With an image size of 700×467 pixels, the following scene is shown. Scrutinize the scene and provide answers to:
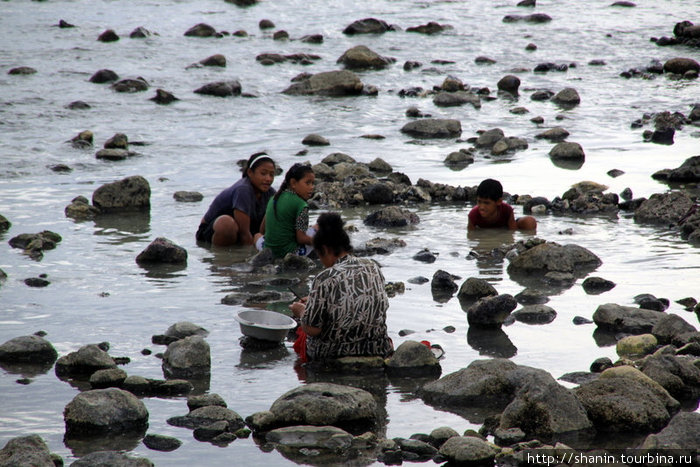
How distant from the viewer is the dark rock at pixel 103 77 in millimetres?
23578

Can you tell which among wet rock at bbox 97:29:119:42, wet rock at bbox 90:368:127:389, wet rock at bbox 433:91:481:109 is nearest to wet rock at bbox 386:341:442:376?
wet rock at bbox 90:368:127:389

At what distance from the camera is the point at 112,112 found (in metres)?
20.1

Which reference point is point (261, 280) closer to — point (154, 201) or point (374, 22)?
point (154, 201)

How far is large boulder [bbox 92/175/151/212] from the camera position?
40.1 feet

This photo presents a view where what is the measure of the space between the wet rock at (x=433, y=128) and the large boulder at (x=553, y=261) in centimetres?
825

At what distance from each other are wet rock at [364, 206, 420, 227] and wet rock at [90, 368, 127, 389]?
5.84 m

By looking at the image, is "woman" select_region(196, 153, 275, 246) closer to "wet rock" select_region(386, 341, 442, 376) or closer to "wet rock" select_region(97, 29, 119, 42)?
"wet rock" select_region(386, 341, 442, 376)

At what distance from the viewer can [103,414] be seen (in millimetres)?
5305

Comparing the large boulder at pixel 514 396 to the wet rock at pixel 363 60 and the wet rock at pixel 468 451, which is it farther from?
the wet rock at pixel 363 60

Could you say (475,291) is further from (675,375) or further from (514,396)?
(675,375)

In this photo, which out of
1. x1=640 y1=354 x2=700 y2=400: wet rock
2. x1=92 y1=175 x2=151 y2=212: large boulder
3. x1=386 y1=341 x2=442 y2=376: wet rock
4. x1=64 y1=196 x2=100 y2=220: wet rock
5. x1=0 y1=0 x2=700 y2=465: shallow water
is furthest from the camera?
x1=92 y1=175 x2=151 y2=212: large boulder

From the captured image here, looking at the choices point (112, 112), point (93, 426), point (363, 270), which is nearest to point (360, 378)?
point (363, 270)

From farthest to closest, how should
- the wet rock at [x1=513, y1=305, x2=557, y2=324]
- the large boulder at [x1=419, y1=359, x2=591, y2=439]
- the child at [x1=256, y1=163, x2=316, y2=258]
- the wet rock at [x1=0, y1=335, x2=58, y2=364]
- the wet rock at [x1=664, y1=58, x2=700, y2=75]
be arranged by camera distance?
the wet rock at [x1=664, y1=58, x2=700, y2=75] → the child at [x1=256, y1=163, x2=316, y2=258] → the wet rock at [x1=513, y1=305, x2=557, y2=324] → the wet rock at [x1=0, y1=335, x2=58, y2=364] → the large boulder at [x1=419, y1=359, x2=591, y2=439]

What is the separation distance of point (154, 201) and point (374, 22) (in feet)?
71.7
